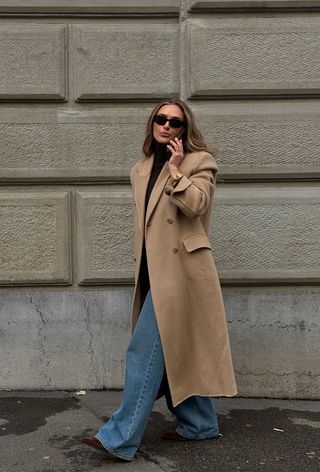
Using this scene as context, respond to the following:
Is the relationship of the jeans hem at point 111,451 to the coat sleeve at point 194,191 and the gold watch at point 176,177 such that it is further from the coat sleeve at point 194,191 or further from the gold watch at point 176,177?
the gold watch at point 176,177

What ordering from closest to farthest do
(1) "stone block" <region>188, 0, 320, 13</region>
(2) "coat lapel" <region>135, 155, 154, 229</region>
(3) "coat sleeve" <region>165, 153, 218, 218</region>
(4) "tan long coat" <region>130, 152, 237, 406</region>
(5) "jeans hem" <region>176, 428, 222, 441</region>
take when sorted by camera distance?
1. (3) "coat sleeve" <region>165, 153, 218, 218</region>
2. (4) "tan long coat" <region>130, 152, 237, 406</region>
3. (2) "coat lapel" <region>135, 155, 154, 229</region>
4. (5) "jeans hem" <region>176, 428, 222, 441</region>
5. (1) "stone block" <region>188, 0, 320, 13</region>

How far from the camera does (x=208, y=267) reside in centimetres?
323

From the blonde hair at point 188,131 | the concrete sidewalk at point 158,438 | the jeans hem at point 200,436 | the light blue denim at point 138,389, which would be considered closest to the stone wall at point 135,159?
the concrete sidewalk at point 158,438

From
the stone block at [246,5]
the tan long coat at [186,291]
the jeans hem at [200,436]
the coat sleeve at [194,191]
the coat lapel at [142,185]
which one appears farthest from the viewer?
the stone block at [246,5]

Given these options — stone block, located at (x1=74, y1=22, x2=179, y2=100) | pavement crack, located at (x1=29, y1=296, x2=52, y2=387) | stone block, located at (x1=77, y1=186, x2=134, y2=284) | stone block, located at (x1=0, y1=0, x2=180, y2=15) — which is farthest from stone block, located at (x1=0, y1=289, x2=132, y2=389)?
stone block, located at (x1=0, y1=0, x2=180, y2=15)

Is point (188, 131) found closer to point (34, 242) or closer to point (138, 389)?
point (138, 389)

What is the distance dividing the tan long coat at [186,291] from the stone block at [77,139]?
111 centimetres

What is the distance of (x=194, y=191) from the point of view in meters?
3.04

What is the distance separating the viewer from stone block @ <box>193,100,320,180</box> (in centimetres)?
430

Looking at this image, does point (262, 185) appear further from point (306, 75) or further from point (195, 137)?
point (195, 137)

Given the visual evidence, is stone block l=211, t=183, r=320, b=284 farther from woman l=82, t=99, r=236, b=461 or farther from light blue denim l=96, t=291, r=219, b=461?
light blue denim l=96, t=291, r=219, b=461

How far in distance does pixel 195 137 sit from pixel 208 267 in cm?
69

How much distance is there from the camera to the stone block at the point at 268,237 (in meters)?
4.30

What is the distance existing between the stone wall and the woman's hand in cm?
117
